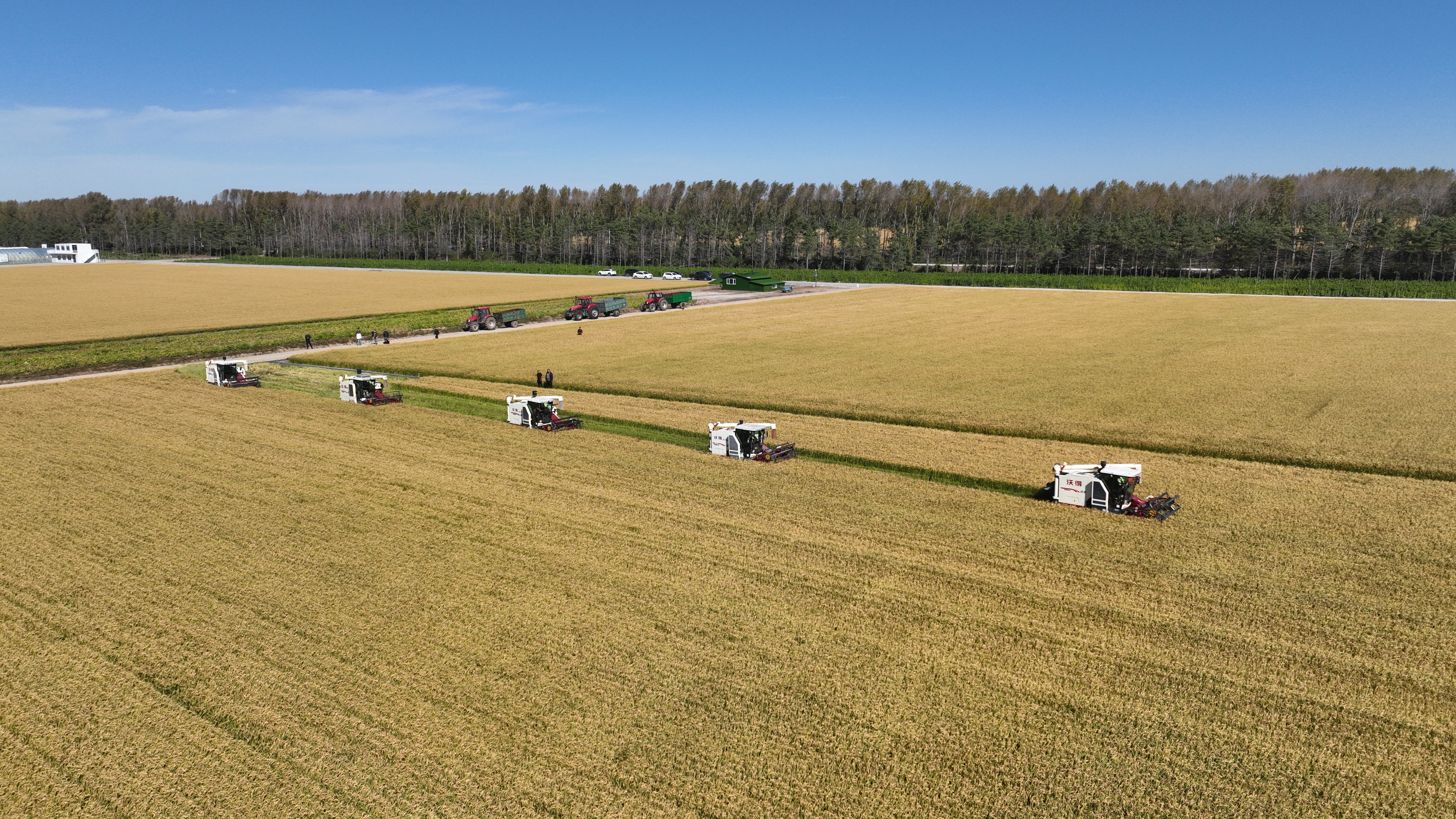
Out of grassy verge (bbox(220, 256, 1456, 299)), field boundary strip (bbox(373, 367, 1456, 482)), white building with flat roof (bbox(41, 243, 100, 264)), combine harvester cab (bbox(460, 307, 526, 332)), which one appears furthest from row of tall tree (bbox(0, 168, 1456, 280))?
field boundary strip (bbox(373, 367, 1456, 482))

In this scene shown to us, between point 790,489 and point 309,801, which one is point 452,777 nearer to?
point 309,801

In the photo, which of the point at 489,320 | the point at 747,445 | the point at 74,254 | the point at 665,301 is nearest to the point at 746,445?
the point at 747,445

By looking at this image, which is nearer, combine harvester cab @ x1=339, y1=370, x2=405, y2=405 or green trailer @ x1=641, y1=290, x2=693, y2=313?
combine harvester cab @ x1=339, y1=370, x2=405, y2=405

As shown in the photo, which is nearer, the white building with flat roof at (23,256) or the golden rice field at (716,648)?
the golden rice field at (716,648)

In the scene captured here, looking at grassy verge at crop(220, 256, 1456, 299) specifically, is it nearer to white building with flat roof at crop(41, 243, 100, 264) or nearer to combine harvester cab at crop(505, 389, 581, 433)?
Result: white building with flat roof at crop(41, 243, 100, 264)

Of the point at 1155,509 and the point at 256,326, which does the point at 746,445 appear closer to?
the point at 1155,509

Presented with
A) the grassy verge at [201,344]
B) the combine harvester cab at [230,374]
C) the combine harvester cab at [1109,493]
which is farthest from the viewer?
the grassy verge at [201,344]

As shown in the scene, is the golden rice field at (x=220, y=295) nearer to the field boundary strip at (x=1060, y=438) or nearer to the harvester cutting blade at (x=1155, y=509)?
the field boundary strip at (x=1060, y=438)

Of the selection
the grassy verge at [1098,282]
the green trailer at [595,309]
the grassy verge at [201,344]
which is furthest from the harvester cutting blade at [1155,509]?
the grassy verge at [1098,282]
